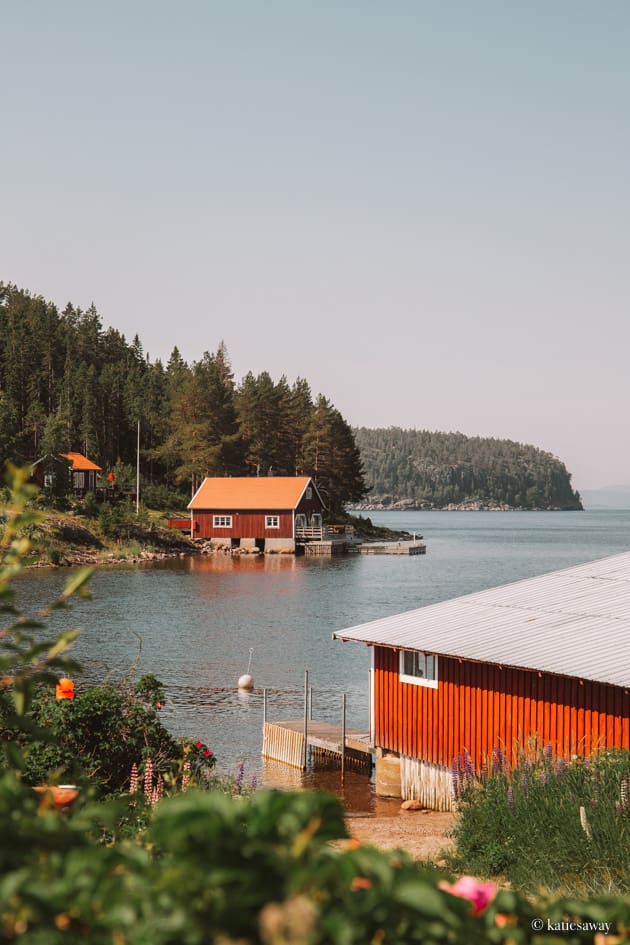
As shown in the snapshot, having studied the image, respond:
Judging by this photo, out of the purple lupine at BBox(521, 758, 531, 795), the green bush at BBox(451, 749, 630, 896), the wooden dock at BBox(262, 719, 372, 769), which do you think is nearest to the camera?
the green bush at BBox(451, 749, 630, 896)

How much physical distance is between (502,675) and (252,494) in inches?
3017

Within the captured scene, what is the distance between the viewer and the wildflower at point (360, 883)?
2.28m

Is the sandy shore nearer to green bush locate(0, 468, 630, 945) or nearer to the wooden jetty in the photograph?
green bush locate(0, 468, 630, 945)

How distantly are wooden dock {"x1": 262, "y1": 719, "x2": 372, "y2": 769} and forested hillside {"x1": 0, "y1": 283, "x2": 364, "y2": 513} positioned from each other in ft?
261

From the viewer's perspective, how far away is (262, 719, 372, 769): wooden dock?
23203 millimetres

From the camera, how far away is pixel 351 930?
2.04 meters

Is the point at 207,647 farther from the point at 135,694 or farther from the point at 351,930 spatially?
the point at 351,930

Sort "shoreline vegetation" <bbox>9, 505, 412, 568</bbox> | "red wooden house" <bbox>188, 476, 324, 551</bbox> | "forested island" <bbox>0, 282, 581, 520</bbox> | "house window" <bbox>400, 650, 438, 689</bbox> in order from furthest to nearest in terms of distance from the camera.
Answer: "forested island" <bbox>0, 282, 581, 520</bbox>, "red wooden house" <bbox>188, 476, 324, 551</bbox>, "shoreline vegetation" <bbox>9, 505, 412, 568</bbox>, "house window" <bbox>400, 650, 438, 689</bbox>

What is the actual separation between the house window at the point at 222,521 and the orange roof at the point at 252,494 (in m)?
1.00

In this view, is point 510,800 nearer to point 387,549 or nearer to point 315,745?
point 315,745

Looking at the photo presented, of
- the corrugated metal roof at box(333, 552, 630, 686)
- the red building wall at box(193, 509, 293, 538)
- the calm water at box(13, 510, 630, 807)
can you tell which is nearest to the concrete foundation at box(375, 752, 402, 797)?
the calm water at box(13, 510, 630, 807)

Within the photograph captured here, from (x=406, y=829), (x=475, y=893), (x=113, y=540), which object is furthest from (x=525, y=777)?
(x=113, y=540)

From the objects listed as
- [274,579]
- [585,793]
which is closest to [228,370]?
[274,579]

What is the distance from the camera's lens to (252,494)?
308ft
